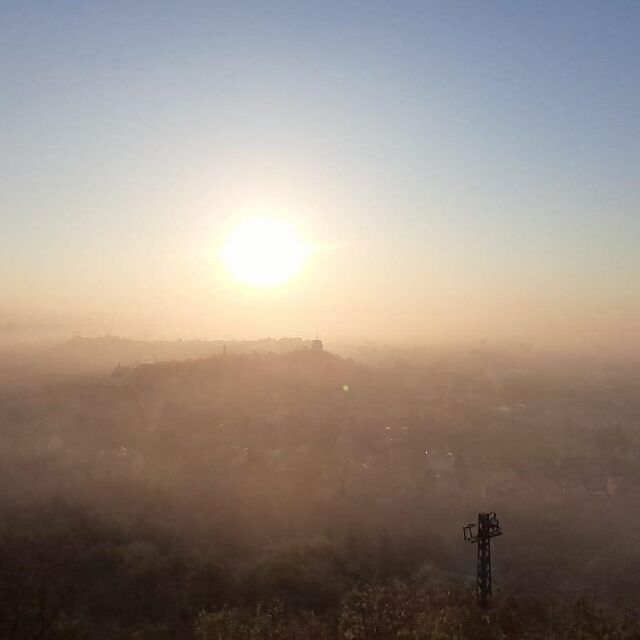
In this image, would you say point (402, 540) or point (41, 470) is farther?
point (41, 470)

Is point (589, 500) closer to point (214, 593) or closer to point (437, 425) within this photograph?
point (437, 425)

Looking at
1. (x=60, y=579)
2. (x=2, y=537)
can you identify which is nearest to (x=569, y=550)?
(x=60, y=579)

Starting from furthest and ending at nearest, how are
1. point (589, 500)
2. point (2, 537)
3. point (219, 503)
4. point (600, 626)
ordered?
point (589, 500), point (219, 503), point (2, 537), point (600, 626)

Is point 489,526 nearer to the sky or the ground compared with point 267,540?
nearer to the sky

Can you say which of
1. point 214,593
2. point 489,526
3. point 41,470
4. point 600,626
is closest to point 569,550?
point 600,626

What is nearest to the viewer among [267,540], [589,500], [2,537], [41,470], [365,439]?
[2,537]

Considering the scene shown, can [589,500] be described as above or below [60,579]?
below

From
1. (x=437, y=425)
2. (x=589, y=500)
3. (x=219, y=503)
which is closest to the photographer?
(x=219, y=503)

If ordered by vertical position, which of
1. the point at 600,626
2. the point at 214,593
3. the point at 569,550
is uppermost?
the point at 600,626

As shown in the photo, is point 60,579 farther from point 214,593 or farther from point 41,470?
point 41,470
